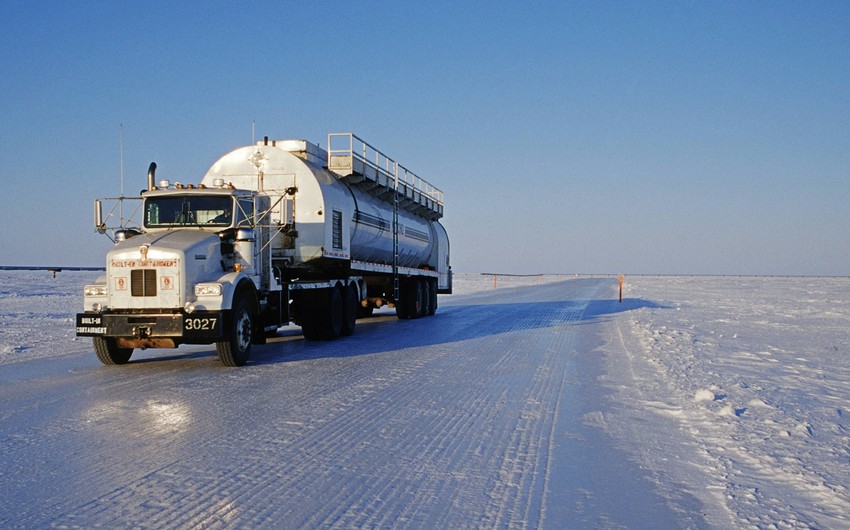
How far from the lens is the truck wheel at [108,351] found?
1070 centimetres

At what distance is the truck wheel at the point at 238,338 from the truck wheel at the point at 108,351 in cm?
157

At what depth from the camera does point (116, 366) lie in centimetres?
1083

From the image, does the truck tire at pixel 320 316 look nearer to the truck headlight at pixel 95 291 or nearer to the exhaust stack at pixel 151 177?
the exhaust stack at pixel 151 177

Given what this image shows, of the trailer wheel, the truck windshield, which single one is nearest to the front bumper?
the truck windshield

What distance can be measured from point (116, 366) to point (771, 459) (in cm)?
906

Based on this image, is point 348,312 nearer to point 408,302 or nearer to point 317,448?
point 408,302

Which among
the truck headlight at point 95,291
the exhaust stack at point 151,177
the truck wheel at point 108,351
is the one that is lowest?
the truck wheel at point 108,351

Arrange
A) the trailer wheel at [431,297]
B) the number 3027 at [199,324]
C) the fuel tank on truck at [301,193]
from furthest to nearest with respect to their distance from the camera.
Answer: the trailer wheel at [431,297], the fuel tank on truck at [301,193], the number 3027 at [199,324]

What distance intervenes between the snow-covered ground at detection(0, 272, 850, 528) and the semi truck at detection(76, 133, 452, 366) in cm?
73

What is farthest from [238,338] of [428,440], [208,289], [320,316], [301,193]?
[428,440]

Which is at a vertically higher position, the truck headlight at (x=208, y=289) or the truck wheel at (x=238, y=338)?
the truck headlight at (x=208, y=289)

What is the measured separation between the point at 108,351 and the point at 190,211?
2554 millimetres

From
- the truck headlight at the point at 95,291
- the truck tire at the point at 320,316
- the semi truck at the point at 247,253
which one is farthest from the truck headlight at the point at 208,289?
the truck tire at the point at 320,316

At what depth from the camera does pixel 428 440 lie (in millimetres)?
6242
